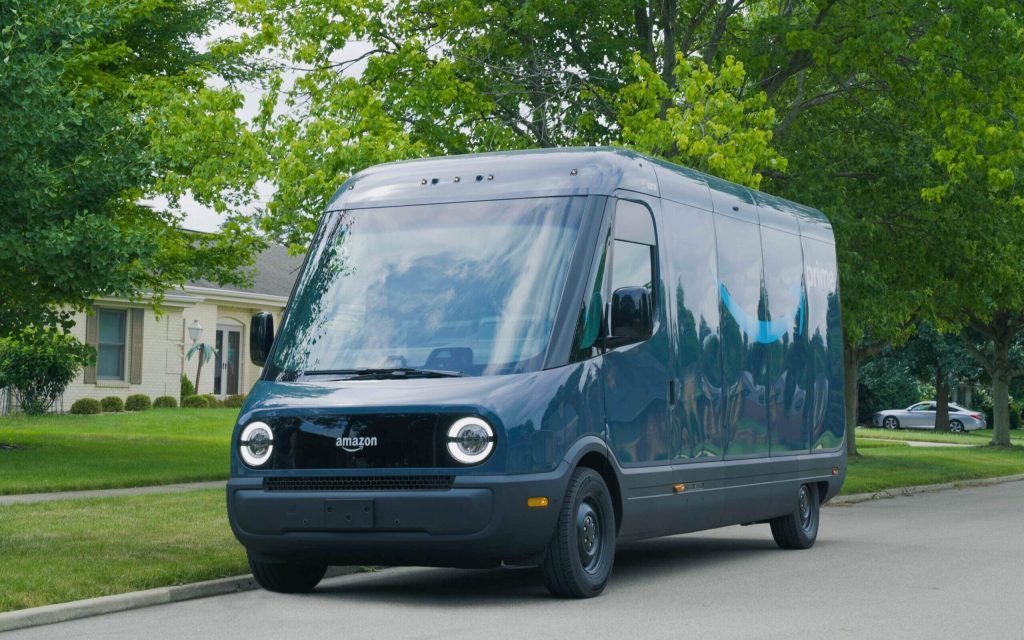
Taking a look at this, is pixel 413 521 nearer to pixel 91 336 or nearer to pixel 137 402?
pixel 137 402

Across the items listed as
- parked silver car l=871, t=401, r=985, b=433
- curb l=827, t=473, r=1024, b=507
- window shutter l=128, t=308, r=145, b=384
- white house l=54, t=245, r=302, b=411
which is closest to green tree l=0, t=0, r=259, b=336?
curb l=827, t=473, r=1024, b=507

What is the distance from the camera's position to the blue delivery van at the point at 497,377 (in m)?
→ 9.91

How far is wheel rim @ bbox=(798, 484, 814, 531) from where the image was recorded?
48.8 feet

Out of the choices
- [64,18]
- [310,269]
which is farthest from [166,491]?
[310,269]

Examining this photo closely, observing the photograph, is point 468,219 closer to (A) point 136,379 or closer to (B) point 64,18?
(B) point 64,18

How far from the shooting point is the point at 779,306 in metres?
14.3

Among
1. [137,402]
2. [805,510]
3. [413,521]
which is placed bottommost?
[805,510]

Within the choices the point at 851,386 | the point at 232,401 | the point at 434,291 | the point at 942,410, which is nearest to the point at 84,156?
the point at 434,291

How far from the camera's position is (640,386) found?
11.3 m

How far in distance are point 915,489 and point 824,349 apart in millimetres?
10596

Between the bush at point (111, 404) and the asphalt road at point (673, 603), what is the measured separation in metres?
27.8

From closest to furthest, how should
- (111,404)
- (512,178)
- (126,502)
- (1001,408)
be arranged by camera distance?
(512,178), (126,502), (111,404), (1001,408)

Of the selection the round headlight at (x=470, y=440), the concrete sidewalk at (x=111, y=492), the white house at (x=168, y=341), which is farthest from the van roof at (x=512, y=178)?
the white house at (x=168, y=341)

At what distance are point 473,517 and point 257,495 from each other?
1.50 m
